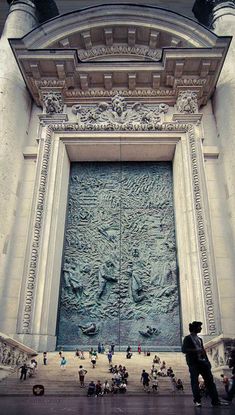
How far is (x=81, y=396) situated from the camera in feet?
14.5

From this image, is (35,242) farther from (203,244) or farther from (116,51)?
(116,51)

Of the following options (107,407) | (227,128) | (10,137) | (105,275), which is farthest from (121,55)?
(107,407)

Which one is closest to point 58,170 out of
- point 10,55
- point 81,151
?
point 81,151

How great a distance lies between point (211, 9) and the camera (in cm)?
1134

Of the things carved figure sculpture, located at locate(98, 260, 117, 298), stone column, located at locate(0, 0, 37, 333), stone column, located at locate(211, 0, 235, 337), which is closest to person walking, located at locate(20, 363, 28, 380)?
stone column, located at locate(0, 0, 37, 333)

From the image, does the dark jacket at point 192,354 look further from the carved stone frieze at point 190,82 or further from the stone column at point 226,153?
the carved stone frieze at point 190,82

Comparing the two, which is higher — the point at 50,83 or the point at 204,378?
the point at 50,83

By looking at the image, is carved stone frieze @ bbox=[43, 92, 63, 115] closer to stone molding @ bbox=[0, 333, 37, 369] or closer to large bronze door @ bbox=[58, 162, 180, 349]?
large bronze door @ bbox=[58, 162, 180, 349]

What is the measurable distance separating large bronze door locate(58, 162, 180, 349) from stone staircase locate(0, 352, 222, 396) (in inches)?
42.0

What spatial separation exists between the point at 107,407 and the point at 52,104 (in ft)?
25.2

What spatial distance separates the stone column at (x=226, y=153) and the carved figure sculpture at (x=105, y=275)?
2.39 meters

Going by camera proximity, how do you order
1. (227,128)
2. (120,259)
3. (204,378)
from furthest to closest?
(227,128) → (120,259) → (204,378)

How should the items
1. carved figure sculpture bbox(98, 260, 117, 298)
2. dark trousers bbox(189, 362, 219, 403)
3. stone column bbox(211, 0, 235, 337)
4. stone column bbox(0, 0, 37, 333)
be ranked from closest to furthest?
1. dark trousers bbox(189, 362, 219, 403)
2. stone column bbox(211, 0, 235, 337)
3. stone column bbox(0, 0, 37, 333)
4. carved figure sculpture bbox(98, 260, 117, 298)

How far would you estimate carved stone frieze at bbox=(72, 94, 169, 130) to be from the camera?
9.16 metres
